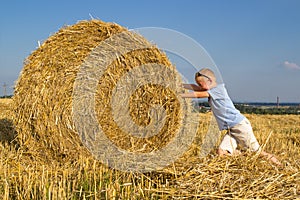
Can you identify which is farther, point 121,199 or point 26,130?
point 26,130

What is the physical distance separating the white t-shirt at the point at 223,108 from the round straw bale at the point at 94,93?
594mm

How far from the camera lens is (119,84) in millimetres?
5027

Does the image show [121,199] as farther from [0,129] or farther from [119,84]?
[0,129]

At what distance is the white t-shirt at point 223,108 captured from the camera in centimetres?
530

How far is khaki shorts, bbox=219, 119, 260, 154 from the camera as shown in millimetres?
5309

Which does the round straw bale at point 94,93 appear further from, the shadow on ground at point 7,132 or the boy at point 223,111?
the shadow on ground at point 7,132

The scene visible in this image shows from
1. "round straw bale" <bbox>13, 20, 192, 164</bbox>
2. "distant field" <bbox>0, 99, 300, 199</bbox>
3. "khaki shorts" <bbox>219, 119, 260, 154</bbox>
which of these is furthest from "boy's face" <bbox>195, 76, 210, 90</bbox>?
"distant field" <bbox>0, 99, 300, 199</bbox>

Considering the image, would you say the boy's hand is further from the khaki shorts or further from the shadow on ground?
the shadow on ground

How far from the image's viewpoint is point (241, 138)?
17.8 feet

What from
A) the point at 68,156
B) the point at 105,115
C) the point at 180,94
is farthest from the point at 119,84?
the point at 68,156

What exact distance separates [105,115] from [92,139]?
0.34 metres

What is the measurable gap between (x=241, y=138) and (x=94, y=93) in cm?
204

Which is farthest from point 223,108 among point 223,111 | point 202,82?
point 202,82

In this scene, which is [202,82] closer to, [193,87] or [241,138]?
[193,87]
